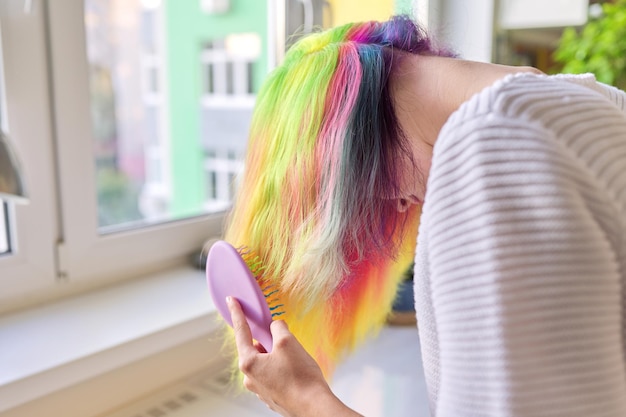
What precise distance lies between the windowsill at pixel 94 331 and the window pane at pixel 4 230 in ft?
0.32

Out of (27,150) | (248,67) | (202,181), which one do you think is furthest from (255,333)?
(202,181)

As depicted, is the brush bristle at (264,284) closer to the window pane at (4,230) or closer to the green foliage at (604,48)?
the window pane at (4,230)

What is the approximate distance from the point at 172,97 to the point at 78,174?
1.35m

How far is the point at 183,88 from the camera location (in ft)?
7.41

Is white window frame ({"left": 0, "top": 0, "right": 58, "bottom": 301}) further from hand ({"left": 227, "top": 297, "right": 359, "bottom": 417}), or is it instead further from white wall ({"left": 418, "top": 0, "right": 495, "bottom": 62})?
white wall ({"left": 418, "top": 0, "right": 495, "bottom": 62})

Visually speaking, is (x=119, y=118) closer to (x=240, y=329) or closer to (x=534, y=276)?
(x=240, y=329)

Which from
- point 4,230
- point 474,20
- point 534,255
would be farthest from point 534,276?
point 474,20

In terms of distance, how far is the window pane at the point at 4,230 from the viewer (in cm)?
89

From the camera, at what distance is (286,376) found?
60 centimetres

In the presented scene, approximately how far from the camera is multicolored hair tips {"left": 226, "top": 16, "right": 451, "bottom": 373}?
0.60 meters

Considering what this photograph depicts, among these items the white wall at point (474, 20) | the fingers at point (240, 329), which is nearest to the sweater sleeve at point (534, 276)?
the fingers at point (240, 329)

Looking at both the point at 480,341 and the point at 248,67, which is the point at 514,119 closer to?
the point at 480,341

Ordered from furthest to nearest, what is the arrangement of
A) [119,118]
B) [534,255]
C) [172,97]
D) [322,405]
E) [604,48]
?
[172,97]
[119,118]
[604,48]
[322,405]
[534,255]

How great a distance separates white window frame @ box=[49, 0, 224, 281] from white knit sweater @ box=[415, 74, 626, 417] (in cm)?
64
